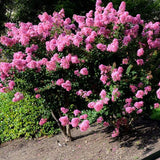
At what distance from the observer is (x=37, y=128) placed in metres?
5.23

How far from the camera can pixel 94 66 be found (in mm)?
3877

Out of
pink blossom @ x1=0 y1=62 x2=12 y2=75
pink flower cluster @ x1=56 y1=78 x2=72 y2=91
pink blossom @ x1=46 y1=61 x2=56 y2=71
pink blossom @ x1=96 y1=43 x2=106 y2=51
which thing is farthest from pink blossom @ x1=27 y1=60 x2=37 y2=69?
pink blossom @ x1=96 y1=43 x2=106 y2=51

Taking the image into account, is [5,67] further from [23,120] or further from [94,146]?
[94,146]

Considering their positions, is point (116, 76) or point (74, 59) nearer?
point (116, 76)

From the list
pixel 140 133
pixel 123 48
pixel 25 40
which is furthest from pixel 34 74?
pixel 140 133

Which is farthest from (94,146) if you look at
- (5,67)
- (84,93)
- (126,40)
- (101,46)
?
(5,67)

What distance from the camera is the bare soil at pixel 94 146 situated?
3.74 m

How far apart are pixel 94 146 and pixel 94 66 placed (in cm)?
152

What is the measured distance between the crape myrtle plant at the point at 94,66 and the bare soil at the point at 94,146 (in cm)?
35

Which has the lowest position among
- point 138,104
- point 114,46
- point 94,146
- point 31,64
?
point 94,146

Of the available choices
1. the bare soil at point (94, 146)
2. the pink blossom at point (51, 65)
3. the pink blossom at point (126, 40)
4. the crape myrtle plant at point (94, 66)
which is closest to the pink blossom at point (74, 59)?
the crape myrtle plant at point (94, 66)

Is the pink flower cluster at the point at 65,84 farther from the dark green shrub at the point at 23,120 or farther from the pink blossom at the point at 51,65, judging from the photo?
Result: the dark green shrub at the point at 23,120

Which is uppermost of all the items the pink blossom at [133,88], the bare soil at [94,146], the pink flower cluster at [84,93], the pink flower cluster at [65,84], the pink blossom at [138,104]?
the pink flower cluster at [65,84]

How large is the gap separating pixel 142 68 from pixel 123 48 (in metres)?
0.46
